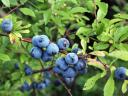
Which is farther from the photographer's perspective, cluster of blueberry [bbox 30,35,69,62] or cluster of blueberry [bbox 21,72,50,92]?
cluster of blueberry [bbox 21,72,50,92]

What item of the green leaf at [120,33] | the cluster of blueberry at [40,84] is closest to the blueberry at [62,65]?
the green leaf at [120,33]

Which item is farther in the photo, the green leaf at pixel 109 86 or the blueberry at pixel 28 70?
the blueberry at pixel 28 70

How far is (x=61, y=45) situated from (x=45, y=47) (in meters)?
0.07

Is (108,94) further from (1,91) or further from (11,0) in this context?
(1,91)

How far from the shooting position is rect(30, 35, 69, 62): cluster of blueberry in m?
1.45

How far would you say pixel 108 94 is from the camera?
1.52m

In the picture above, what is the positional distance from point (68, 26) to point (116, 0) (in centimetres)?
103

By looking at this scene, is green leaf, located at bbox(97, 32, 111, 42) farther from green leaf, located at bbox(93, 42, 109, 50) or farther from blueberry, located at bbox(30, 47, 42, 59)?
blueberry, located at bbox(30, 47, 42, 59)

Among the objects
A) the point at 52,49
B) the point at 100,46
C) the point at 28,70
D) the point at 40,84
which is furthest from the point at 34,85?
the point at 52,49

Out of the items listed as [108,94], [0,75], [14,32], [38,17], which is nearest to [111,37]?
[108,94]

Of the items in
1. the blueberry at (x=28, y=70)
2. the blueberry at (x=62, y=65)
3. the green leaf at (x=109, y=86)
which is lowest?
the blueberry at (x=28, y=70)

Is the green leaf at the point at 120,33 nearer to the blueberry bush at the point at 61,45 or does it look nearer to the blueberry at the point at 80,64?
the blueberry bush at the point at 61,45

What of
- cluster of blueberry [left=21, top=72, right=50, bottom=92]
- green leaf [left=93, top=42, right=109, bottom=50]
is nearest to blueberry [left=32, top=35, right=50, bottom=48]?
green leaf [left=93, top=42, right=109, bottom=50]

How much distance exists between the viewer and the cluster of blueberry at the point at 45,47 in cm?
145
